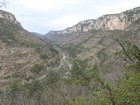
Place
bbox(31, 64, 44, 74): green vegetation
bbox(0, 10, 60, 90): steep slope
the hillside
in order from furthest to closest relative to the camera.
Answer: bbox(31, 64, 44, 74): green vegetation
bbox(0, 10, 60, 90): steep slope
the hillside

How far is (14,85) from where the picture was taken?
88.8m

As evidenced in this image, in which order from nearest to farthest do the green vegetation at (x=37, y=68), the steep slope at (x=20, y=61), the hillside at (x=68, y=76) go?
the hillside at (x=68, y=76) → the steep slope at (x=20, y=61) → the green vegetation at (x=37, y=68)

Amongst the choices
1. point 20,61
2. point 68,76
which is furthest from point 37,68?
point 68,76

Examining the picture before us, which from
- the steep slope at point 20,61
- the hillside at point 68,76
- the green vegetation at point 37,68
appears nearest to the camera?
the hillside at point 68,76

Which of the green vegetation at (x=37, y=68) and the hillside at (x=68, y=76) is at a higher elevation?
the hillside at (x=68, y=76)

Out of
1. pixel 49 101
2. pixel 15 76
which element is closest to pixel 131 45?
pixel 49 101

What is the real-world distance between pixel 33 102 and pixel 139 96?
7111 cm

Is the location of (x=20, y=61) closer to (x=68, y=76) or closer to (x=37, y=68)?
(x=37, y=68)

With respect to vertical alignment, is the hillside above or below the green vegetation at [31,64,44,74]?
above

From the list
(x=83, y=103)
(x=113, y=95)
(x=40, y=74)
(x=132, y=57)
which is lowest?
(x=40, y=74)

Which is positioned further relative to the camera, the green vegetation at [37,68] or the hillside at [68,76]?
the green vegetation at [37,68]

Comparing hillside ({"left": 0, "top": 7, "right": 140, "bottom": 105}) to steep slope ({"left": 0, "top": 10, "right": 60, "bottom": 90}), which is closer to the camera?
hillside ({"left": 0, "top": 7, "right": 140, "bottom": 105})

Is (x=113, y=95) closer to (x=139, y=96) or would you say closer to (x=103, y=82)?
(x=103, y=82)

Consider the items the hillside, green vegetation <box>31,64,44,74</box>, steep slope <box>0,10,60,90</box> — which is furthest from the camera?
green vegetation <box>31,64,44,74</box>
